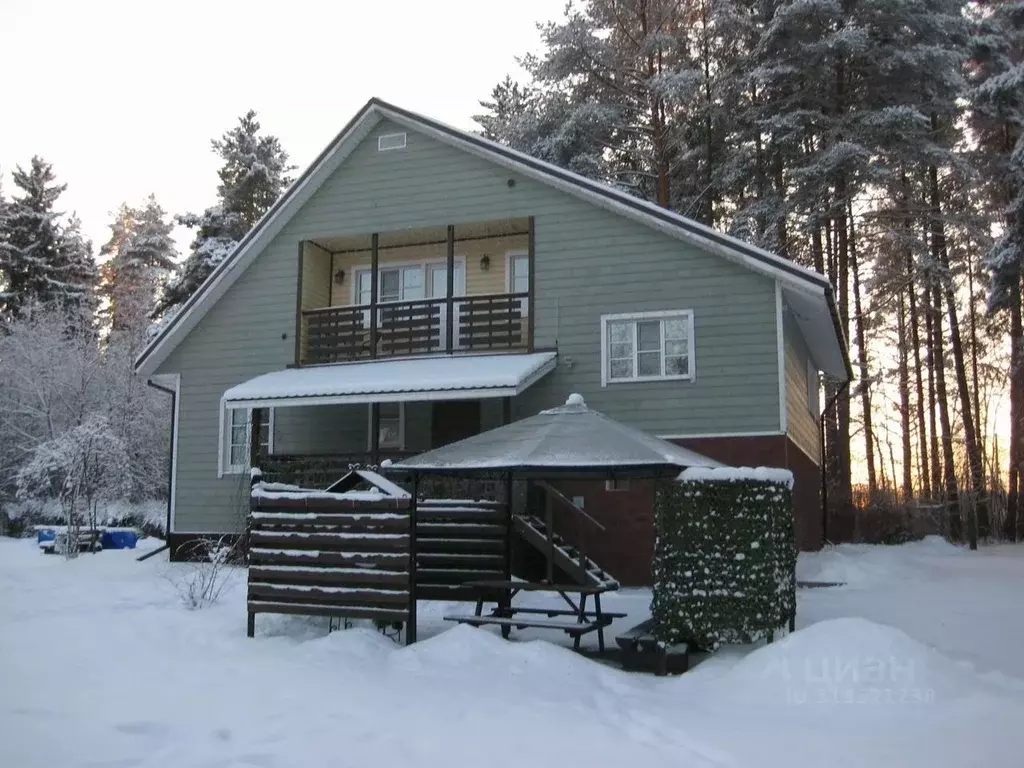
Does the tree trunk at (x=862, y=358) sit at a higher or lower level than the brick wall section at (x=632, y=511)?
higher

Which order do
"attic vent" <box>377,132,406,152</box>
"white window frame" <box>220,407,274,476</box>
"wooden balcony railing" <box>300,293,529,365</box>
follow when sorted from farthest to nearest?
1. "white window frame" <box>220,407,274,476</box>
2. "attic vent" <box>377,132,406,152</box>
3. "wooden balcony railing" <box>300,293,529,365</box>

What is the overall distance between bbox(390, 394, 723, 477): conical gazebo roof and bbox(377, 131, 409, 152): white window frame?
31.9ft

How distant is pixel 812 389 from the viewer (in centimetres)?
2127

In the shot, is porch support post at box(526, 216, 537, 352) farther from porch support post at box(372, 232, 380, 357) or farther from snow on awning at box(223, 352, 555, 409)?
porch support post at box(372, 232, 380, 357)

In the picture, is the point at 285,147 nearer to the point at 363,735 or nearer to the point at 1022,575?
the point at 1022,575

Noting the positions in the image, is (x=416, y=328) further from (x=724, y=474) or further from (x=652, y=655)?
(x=652, y=655)

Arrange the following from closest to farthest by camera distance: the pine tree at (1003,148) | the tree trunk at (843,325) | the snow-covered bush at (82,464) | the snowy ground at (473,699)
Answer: the snowy ground at (473,699) → the snow-covered bush at (82,464) → the tree trunk at (843,325) → the pine tree at (1003,148)

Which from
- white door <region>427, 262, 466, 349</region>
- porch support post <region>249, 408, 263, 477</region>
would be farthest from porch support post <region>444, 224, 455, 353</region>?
porch support post <region>249, 408, 263, 477</region>

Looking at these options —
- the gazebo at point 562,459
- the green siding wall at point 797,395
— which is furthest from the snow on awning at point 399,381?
the gazebo at point 562,459

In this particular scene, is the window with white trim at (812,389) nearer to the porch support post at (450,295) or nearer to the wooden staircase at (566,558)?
the porch support post at (450,295)

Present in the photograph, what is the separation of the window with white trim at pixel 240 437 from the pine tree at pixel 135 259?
22.7 meters

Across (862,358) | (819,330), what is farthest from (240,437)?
(862,358)

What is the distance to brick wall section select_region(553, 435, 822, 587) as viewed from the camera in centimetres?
1462

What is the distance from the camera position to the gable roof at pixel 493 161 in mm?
14797
